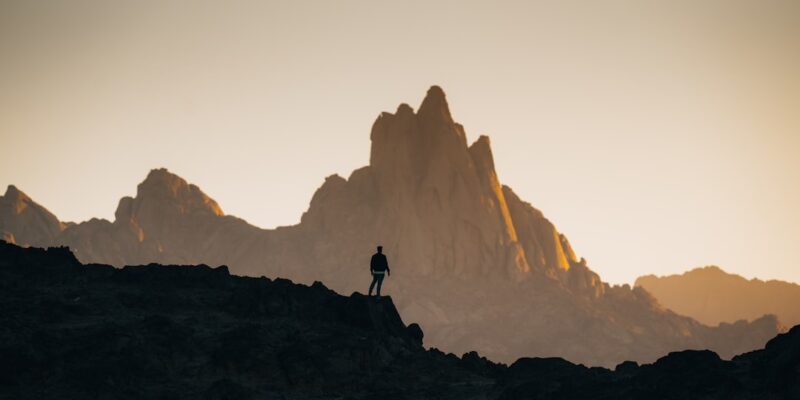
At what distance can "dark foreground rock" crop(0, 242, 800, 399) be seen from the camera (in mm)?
47781

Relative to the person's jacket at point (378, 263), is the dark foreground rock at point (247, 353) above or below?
below

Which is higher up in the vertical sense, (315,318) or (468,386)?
(315,318)

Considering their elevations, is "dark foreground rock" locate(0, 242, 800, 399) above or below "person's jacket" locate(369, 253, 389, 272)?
below

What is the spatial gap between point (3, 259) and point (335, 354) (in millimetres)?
20542

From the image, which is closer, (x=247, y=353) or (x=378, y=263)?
(x=247, y=353)

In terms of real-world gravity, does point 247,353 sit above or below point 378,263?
below

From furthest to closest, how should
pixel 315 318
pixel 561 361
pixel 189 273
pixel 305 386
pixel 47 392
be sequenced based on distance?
pixel 189 273 < pixel 315 318 < pixel 561 361 < pixel 305 386 < pixel 47 392

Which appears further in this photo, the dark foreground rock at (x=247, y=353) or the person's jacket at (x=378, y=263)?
the person's jacket at (x=378, y=263)

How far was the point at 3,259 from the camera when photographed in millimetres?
60812

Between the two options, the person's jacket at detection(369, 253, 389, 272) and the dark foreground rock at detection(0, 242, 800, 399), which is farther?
the person's jacket at detection(369, 253, 389, 272)

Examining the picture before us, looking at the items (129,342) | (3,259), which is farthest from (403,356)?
(3,259)

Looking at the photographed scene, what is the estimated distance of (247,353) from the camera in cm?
5222

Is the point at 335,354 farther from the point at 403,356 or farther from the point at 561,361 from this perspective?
the point at 561,361

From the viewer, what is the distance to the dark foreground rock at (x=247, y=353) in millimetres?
47781
